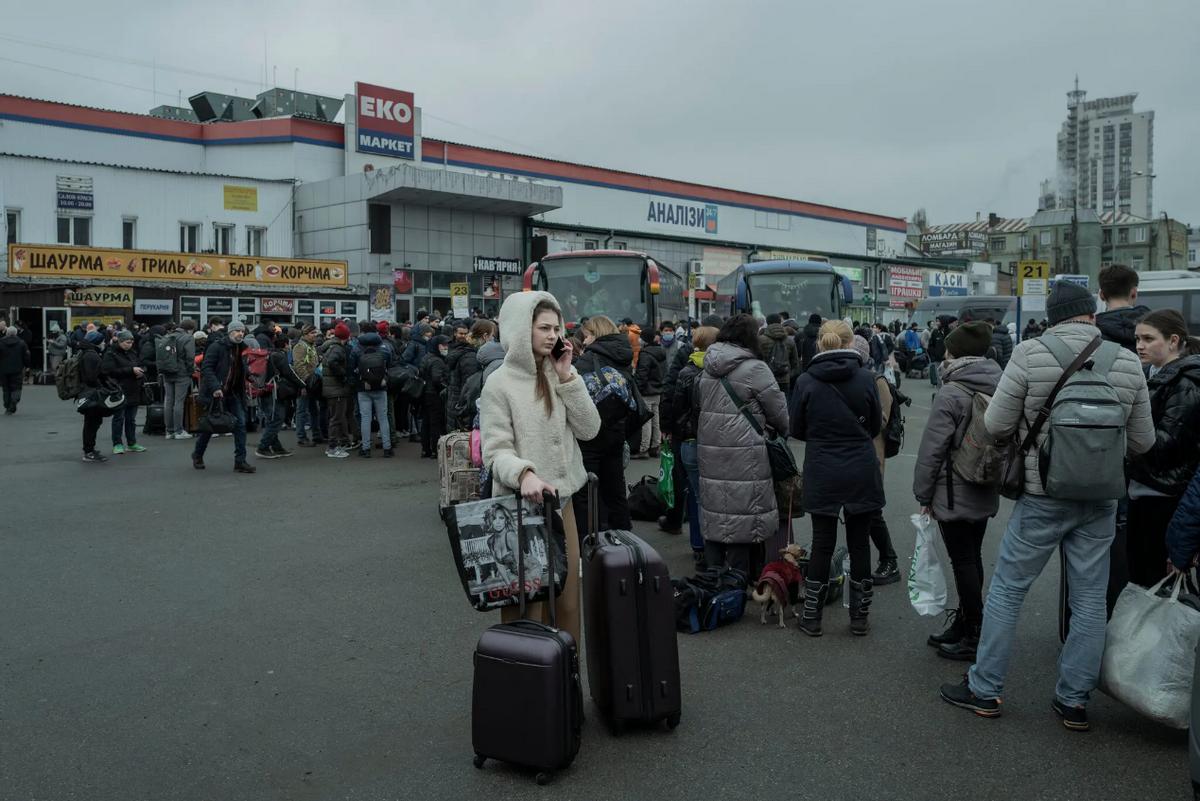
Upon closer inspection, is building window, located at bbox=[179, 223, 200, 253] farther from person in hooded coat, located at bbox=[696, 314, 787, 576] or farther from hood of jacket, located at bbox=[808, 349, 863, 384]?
hood of jacket, located at bbox=[808, 349, 863, 384]

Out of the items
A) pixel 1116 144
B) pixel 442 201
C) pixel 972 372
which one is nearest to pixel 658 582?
pixel 972 372

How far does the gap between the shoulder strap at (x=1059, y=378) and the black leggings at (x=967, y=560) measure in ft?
3.25

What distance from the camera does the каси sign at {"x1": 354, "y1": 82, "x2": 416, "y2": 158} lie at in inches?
1630

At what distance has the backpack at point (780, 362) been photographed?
12.8m

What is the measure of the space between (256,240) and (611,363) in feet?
120

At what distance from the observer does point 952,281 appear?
73.2m

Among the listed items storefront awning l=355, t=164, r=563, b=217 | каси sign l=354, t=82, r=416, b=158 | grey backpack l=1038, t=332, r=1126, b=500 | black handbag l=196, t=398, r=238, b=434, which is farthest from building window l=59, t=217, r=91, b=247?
grey backpack l=1038, t=332, r=1126, b=500

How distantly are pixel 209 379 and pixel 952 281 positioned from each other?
228 ft

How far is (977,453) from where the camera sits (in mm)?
5070

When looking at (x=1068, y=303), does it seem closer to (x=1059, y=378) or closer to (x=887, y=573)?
(x=1059, y=378)

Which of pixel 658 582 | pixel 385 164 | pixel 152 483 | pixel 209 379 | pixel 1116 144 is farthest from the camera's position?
pixel 1116 144

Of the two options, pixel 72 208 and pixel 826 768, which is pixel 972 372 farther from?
pixel 72 208

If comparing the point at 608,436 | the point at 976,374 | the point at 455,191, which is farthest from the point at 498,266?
the point at 976,374

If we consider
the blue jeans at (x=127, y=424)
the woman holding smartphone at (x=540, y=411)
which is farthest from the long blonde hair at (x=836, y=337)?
the blue jeans at (x=127, y=424)
